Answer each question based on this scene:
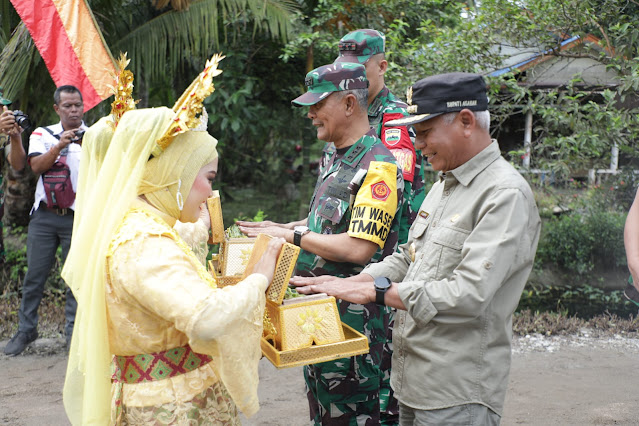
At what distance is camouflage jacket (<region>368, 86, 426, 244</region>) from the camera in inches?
138

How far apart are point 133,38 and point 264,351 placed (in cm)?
609

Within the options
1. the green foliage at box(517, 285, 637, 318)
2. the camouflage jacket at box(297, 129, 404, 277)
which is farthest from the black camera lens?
the green foliage at box(517, 285, 637, 318)

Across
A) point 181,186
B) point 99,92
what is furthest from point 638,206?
point 99,92

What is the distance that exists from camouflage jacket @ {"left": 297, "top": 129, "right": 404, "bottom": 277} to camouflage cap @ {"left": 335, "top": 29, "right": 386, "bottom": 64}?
1.03m

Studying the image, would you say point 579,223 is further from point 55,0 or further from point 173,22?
point 55,0

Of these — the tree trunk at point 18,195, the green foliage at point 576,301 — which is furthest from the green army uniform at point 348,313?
the tree trunk at point 18,195

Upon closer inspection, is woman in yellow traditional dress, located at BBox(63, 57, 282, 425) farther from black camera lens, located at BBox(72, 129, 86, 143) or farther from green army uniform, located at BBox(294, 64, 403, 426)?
black camera lens, located at BBox(72, 129, 86, 143)

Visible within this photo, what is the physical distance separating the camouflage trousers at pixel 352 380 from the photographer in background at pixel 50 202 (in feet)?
9.97

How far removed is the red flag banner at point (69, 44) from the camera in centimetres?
565

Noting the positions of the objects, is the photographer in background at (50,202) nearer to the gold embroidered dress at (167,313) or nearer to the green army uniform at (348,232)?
the green army uniform at (348,232)

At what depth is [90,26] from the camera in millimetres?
5766

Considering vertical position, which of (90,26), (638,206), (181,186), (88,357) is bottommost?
(88,357)

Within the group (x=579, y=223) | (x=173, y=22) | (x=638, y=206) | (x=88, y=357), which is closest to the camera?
(x=88, y=357)

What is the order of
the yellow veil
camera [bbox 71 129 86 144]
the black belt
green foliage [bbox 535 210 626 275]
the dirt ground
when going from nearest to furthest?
the yellow veil
the dirt ground
camera [bbox 71 129 86 144]
the black belt
green foliage [bbox 535 210 626 275]
